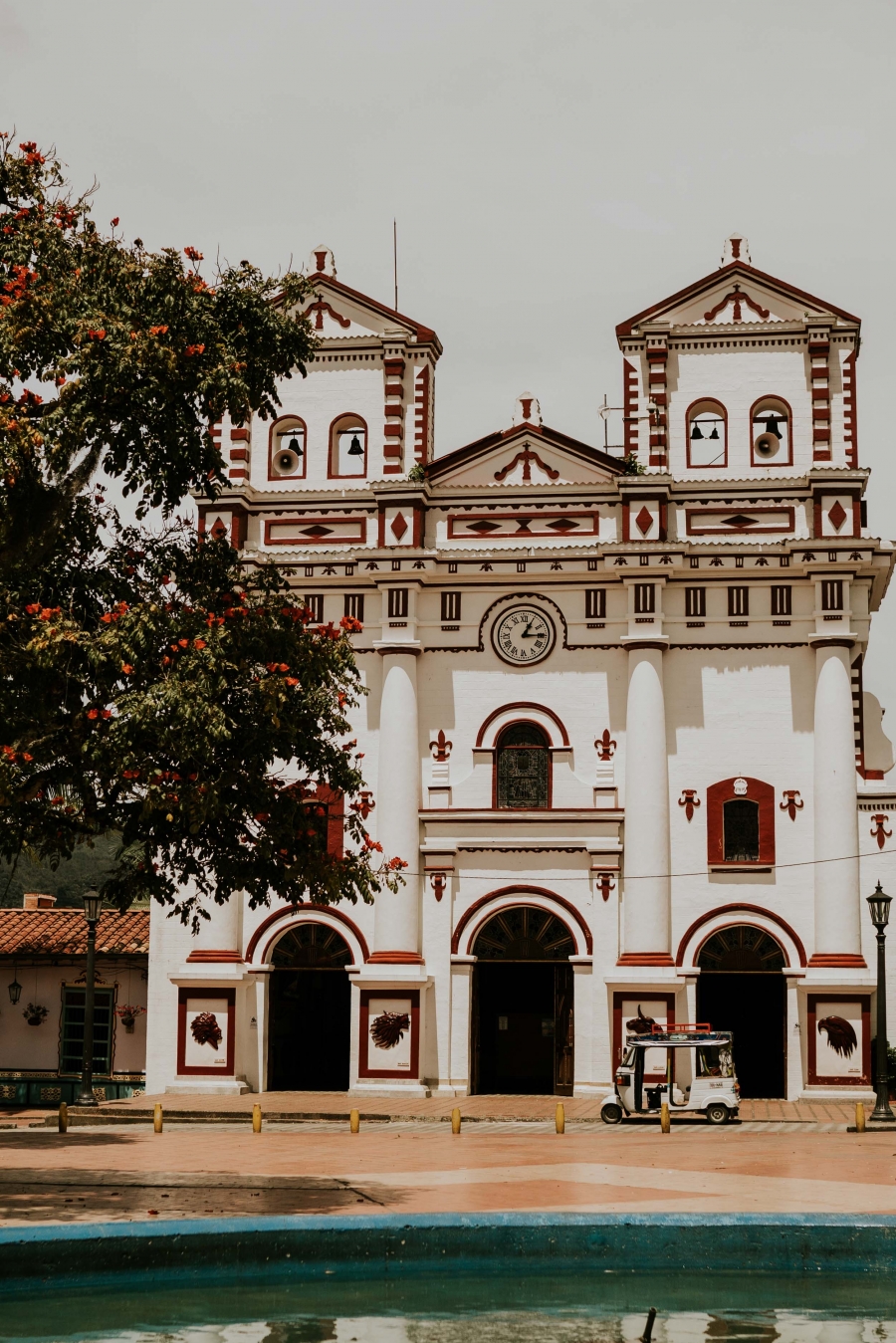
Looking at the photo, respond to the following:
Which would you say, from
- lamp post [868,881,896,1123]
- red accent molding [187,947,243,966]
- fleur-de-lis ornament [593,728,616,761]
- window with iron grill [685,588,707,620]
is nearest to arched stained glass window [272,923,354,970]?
red accent molding [187,947,243,966]

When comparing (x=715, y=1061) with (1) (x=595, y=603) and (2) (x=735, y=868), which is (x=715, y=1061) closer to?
(2) (x=735, y=868)

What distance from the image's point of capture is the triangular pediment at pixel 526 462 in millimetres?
36438

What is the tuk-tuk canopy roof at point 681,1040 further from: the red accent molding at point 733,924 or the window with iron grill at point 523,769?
the window with iron grill at point 523,769

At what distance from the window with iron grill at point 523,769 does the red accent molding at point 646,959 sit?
364 centimetres

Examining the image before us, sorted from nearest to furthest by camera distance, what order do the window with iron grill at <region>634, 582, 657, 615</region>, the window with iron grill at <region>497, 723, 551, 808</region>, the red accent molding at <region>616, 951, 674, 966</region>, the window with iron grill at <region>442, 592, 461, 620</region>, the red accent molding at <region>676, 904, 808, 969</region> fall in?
the red accent molding at <region>616, 951, 674, 966</region> < the red accent molding at <region>676, 904, 808, 969</region> < the window with iron grill at <region>634, 582, 657, 615</region> < the window with iron grill at <region>497, 723, 551, 808</region> < the window with iron grill at <region>442, 592, 461, 620</region>

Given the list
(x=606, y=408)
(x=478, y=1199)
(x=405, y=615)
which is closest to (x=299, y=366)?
(x=478, y=1199)

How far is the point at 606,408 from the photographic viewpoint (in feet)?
124

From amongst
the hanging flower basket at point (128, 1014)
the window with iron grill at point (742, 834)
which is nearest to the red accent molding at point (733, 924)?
the window with iron grill at point (742, 834)

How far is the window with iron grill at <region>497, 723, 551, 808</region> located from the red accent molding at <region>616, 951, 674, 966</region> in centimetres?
364

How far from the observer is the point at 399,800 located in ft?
115

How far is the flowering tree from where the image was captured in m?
17.0

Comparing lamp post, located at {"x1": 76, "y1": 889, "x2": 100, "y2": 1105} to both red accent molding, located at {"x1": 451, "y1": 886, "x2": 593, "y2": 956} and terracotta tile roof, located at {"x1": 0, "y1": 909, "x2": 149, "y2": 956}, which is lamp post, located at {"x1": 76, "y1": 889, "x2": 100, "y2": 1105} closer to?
terracotta tile roof, located at {"x1": 0, "y1": 909, "x2": 149, "y2": 956}

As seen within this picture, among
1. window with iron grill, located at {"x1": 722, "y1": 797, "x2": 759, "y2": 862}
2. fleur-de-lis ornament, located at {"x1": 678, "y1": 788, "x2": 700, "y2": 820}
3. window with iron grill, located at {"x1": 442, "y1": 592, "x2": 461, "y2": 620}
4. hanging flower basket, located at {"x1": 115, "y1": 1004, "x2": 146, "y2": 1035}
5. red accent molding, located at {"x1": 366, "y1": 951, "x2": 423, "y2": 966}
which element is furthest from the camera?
hanging flower basket, located at {"x1": 115, "y1": 1004, "x2": 146, "y2": 1035}

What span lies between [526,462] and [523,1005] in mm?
11702
